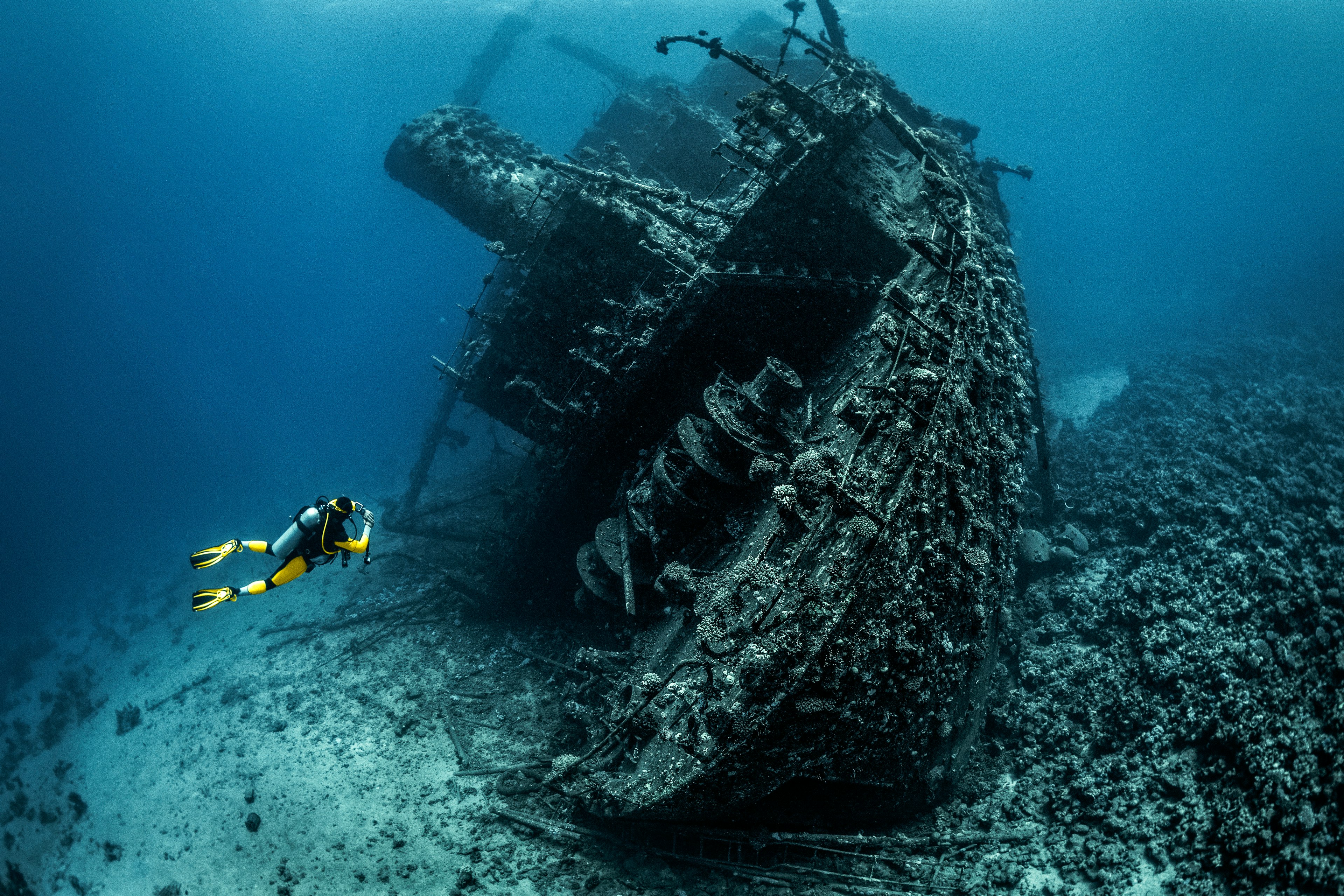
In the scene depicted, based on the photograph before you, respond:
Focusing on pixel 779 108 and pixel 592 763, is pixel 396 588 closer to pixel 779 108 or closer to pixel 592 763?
pixel 592 763

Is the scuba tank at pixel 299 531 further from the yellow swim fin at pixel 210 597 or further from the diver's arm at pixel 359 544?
the yellow swim fin at pixel 210 597

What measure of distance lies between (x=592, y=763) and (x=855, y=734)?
2446mm

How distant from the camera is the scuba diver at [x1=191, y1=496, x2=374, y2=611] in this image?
720 cm

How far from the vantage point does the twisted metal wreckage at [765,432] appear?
14.5ft

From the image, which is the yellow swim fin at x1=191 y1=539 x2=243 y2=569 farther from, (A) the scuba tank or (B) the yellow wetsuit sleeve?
(B) the yellow wetsuit sleeve

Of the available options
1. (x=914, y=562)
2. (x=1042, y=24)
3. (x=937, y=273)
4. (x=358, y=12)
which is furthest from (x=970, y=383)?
(x=1042, y=24)

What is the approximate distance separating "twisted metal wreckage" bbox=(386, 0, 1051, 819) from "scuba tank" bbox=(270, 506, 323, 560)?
3.09 metres

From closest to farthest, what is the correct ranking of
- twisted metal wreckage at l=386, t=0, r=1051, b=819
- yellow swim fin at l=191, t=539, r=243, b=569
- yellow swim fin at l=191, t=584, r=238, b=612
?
twisted metal wreckage at l=386, t=0, r=1051, b=819 → yellow swim fin at l=191, t=584, r=238, b=612 → yellow swim fin at l=191, t=539, r=243, b=569

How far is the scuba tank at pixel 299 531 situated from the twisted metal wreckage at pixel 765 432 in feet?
10.1

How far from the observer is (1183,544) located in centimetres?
938

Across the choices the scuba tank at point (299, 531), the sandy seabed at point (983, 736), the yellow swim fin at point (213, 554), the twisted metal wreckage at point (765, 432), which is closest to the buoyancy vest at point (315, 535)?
the scuba tank at point (299, 531)

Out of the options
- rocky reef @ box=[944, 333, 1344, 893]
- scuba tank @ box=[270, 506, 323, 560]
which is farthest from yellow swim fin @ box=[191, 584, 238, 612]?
rocky reef @ box=[944, 333, 1344, 893]

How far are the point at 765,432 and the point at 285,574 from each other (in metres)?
6.63

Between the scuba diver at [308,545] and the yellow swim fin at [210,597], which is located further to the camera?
the yellow swim fin at [210,597]
